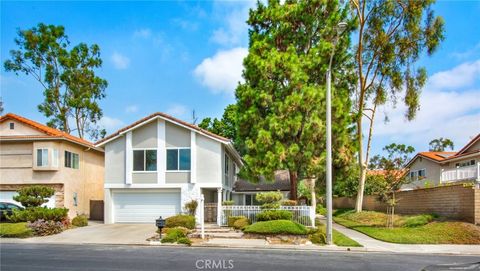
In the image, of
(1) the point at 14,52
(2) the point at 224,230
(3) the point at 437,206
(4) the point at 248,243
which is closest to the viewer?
(4) the point at 248,243

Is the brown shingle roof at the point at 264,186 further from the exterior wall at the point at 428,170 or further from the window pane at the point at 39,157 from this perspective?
the window pane at the point at 39,157

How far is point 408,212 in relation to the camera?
27.8 meters

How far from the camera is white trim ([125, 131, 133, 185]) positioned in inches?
1036

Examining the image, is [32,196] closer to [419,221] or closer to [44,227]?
[44,227]

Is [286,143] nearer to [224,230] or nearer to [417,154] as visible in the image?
[224,230]

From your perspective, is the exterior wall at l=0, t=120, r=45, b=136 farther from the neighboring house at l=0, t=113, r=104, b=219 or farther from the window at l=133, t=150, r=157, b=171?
the window at l=133, t=150, r=157, b=171

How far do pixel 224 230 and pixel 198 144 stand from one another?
22.0ft

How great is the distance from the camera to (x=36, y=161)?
28.2 metres

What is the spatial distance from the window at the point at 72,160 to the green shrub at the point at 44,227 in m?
7.52

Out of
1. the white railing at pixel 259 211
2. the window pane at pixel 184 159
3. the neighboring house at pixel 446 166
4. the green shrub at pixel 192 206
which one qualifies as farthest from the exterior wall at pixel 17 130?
the neighboring house at pixel 446 166

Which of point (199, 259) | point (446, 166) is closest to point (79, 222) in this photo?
point (199, 259)

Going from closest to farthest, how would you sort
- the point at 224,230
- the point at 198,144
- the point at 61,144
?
the point at 224,230 → the point at 198,144 → the point at 61,144

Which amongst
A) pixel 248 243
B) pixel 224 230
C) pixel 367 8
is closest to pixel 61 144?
pixel 224 230

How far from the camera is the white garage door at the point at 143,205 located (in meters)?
26.6
